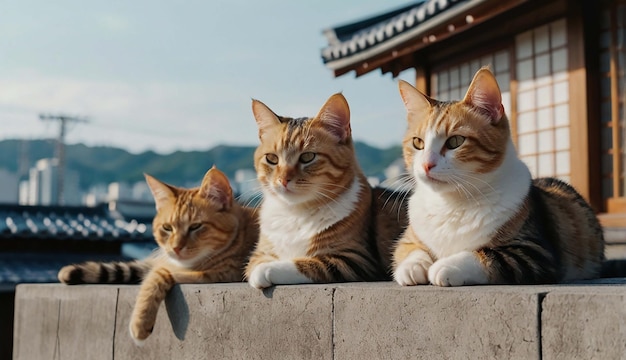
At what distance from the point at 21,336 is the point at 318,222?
3249 millimetres

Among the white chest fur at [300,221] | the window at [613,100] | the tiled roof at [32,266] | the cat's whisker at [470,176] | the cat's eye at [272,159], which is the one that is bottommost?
the tiled roof at [32,266]

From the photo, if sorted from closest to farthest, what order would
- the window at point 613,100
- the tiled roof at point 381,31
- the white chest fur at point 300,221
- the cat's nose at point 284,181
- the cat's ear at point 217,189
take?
1. the cat's nose at point 284,181
2. the white chest fur at point 300,221
3. the cat's ear at point 217,189
4. the window at point 613,100
5. the tiled roof at point 381,31

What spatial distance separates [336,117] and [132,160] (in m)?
122

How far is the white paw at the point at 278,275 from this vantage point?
11.6ft

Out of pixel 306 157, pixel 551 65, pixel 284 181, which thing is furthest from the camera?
pixel 551 65

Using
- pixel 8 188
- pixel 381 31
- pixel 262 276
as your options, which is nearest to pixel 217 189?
pixel 262 276

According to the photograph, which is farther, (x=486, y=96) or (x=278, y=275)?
(x=278, y=275)

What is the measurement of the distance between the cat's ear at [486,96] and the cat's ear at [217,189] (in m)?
1.70

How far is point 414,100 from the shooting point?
135 inches

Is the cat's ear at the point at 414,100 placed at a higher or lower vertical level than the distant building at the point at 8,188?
lower

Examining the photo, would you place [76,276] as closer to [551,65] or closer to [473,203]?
[473,203]


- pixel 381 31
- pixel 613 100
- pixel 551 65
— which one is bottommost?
pixel 613 100

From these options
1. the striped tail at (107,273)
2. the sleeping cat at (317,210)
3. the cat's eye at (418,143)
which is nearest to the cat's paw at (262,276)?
the sleeping cat at (317,210)

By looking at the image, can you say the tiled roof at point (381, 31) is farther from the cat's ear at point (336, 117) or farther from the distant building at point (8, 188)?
the distant building at point (8, 188)
